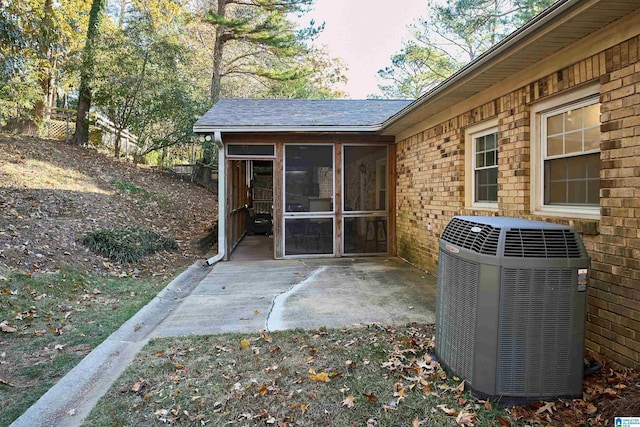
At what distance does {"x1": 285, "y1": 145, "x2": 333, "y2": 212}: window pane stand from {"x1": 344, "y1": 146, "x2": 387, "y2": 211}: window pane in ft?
1.25

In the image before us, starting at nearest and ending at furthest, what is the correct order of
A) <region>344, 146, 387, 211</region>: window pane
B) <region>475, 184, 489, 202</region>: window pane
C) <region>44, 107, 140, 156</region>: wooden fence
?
<region>475, 184, 489, 202</region>: window pane, <region>344, 146, 387, 211</region>: window pane, <region>44, 107, 140, 156</region>: wooden fence

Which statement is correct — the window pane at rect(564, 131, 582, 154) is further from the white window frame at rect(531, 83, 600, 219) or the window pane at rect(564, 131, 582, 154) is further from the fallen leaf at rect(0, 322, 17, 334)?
the fallen leaf at rect(0, 322, 17, 334)

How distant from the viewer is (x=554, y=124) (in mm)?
3965

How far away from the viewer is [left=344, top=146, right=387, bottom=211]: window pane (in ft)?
27.8

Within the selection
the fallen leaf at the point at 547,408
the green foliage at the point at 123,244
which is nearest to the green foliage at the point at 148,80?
the green foliage at the point at 123,244

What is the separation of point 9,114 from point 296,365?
15.2m

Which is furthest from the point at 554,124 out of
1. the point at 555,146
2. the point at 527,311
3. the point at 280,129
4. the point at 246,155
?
the point at 246,155

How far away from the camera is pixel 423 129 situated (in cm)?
705

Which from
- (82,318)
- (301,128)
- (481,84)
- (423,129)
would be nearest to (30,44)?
(301,128)

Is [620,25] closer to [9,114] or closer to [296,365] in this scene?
[296,365]

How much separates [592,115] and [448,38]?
19.6 m

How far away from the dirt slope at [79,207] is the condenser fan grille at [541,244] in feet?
19.3

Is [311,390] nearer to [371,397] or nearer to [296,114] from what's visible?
[371,397]

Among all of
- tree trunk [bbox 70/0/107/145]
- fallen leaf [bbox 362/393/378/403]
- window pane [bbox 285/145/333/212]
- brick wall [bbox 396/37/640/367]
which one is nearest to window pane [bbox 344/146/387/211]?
window pane [bbox 285/145/333/212]
